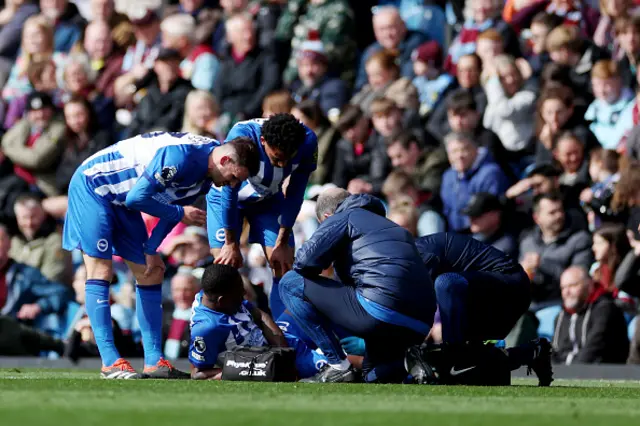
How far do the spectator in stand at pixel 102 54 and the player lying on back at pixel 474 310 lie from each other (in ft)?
31.4

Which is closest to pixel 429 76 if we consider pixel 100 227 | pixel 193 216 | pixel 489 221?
pixel 489 221

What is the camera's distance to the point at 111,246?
10102 mm

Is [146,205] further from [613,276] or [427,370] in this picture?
[613,276]

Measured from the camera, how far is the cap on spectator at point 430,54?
15.6 metres

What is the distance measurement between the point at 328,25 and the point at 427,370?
806cm

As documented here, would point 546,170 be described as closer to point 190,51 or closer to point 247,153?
point 247,153

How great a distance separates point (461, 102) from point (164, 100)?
4.38m

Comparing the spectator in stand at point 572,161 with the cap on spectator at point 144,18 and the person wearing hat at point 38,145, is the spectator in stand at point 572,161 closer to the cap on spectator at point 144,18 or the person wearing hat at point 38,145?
the person wearing hat at point 38,145

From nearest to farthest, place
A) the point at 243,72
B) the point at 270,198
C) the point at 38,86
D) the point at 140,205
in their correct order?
the point at 140,205, the point at 270,198, the point at 243,72, the point at 38,86

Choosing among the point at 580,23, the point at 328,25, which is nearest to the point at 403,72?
the point at 328,25

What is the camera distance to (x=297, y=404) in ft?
23.0

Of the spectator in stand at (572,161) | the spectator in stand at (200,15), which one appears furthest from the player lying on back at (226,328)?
the spectator in stand at (200,15)

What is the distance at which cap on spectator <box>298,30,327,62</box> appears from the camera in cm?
1608

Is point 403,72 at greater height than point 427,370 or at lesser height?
greater
